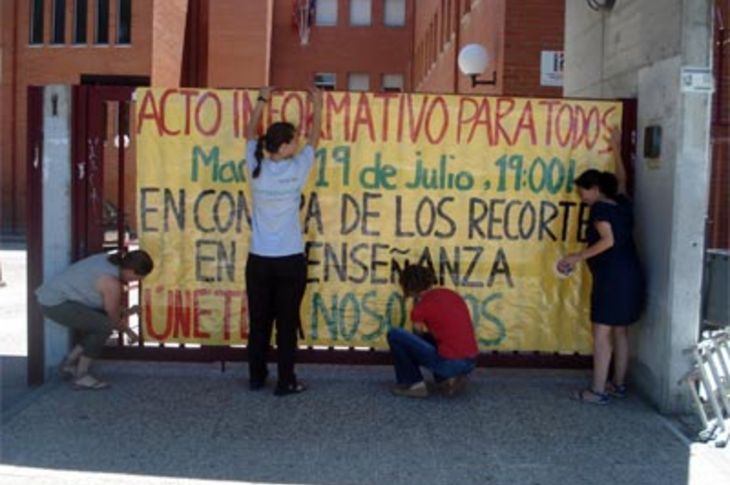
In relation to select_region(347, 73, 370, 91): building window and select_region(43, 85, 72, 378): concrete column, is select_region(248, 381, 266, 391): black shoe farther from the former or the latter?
select_region(347, 73, 370, 91): building window

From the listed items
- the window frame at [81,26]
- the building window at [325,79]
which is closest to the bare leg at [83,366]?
the window frame at [81,26]

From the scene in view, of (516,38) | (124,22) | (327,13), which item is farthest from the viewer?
(327,13)

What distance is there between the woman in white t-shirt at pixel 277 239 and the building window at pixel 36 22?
31.6 m

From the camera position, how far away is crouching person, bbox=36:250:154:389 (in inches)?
260

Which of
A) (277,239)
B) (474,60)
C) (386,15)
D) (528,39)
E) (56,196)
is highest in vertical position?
(386,15)

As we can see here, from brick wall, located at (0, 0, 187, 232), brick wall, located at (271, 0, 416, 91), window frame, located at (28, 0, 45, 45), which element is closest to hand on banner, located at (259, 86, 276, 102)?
brick wall, located at (0, 0, 187, 232)

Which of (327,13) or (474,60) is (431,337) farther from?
(327,13)

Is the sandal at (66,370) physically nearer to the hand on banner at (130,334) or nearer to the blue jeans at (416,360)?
the hand on banner at (130,334)

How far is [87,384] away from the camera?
22.1ft

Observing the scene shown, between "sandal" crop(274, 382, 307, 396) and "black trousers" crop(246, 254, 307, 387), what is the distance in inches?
0.9

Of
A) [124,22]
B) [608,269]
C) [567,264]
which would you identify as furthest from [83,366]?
[124,22]

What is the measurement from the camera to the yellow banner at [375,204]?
7008 mm

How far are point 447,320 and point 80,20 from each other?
32078 mm

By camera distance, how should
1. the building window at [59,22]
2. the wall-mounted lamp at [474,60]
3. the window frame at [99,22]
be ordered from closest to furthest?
the wall-mounted lamp at [474,60]
the window frame at [99,22]
the building window at [59,22]
